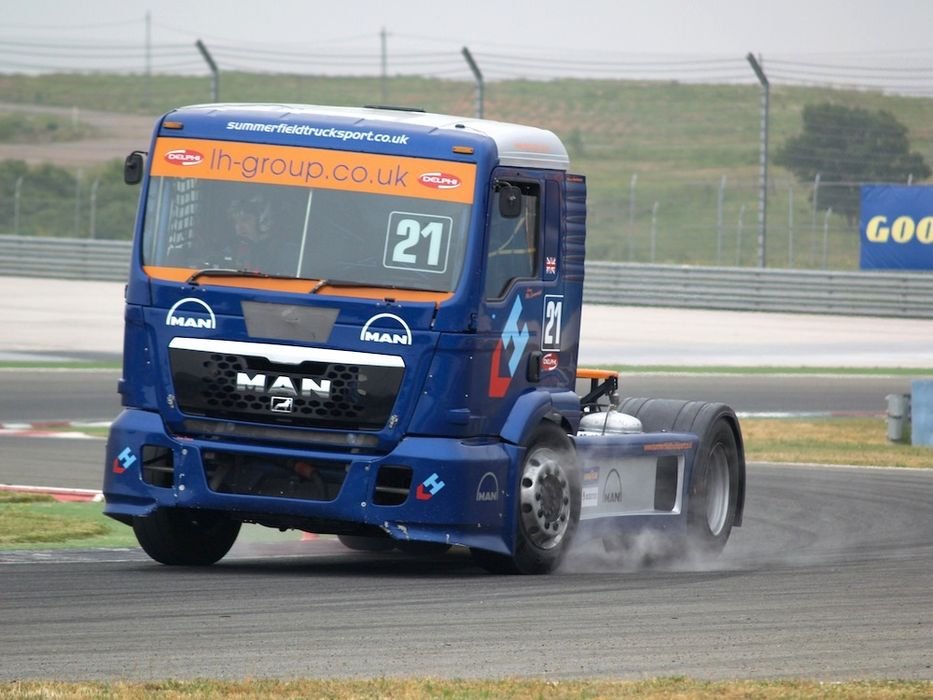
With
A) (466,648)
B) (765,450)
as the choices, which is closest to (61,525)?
(466,648)

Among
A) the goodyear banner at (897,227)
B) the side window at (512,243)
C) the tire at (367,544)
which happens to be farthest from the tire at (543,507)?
the goodyear banner at (897,227)

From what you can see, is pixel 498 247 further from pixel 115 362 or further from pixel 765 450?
pixel 115 362

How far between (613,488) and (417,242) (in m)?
2.26

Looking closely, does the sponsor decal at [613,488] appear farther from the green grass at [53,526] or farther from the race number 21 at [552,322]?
the green grass at [53,526]

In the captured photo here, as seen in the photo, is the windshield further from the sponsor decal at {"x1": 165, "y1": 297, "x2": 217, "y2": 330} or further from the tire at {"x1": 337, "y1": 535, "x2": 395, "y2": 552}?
the tire at {"x1": 337, "y1": 535, "x2": 395, "y2": 552}

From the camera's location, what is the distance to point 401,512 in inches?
399

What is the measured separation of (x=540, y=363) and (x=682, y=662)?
330cm

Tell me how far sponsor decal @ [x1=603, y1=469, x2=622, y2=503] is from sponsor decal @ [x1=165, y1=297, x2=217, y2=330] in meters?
2.68

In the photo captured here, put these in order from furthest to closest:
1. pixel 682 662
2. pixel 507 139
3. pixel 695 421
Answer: pixel 695 421, pixel 507 139, pixel 682 662

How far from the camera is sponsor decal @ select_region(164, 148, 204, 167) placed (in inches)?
418

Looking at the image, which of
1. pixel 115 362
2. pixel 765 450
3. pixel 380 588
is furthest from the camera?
pixel 115 362

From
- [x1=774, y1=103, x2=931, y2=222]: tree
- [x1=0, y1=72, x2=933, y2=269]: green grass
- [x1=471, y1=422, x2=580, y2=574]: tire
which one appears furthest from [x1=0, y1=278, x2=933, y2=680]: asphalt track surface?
[x1=774, y1=103, x2=931, y2=222]: tree

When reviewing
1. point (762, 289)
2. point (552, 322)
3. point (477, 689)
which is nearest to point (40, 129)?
point (762, 289)

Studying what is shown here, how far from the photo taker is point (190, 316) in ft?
33.9
